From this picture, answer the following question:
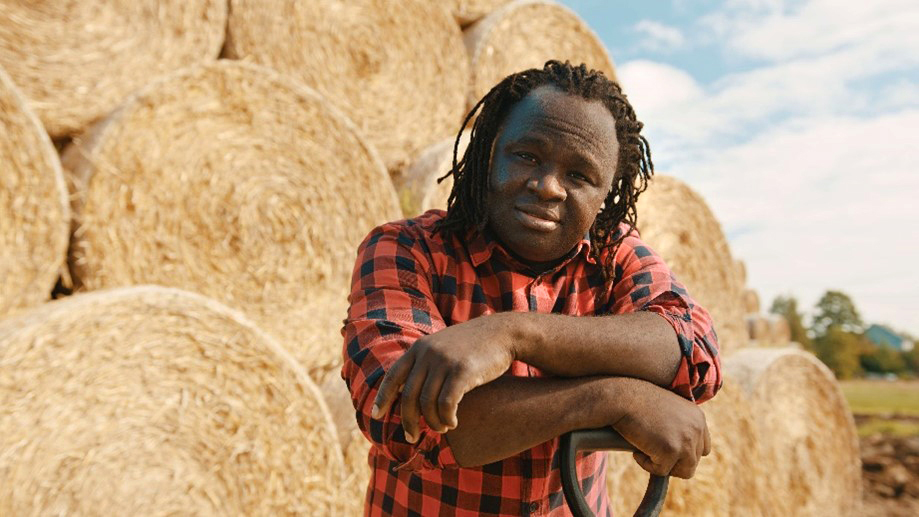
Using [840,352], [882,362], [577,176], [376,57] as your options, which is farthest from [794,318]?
[577,176]

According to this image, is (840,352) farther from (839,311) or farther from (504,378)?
(504,378)

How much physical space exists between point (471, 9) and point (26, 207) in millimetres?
2085

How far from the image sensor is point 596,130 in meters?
1.28

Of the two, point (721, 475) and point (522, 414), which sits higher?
point (522, 414)

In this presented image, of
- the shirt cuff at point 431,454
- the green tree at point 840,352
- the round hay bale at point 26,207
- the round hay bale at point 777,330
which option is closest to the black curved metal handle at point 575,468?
the shirt cuff at point 431,454

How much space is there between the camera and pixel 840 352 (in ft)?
47.8

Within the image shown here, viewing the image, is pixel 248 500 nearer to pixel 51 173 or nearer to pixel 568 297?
pixel 51 173

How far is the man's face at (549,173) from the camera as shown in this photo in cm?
125

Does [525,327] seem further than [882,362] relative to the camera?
No

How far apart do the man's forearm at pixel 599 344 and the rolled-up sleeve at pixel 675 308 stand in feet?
0.09

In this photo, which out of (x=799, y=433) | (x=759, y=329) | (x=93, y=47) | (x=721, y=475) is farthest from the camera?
(x=759, y=329)

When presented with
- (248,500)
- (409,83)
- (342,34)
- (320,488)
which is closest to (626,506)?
(320,488)

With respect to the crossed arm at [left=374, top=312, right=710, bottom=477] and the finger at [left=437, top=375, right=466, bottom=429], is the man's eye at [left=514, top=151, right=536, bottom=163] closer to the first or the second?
the crossed arm at [left=374, top=312, right=710, bottom=477]

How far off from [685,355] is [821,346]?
15.2 m
